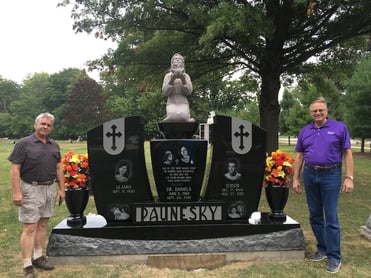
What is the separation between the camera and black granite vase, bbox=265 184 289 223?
17.8 feet

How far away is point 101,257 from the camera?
5.05 meters

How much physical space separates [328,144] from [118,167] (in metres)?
2.86

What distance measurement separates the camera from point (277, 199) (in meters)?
5.47

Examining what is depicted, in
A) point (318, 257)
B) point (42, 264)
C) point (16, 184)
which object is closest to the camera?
point (16, 184)

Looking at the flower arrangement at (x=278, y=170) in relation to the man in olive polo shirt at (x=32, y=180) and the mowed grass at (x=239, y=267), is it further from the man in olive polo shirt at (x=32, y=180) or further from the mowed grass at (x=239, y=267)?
the man in olive polo shirt at (x=32, y=180)

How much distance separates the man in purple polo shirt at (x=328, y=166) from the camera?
4.64 meters

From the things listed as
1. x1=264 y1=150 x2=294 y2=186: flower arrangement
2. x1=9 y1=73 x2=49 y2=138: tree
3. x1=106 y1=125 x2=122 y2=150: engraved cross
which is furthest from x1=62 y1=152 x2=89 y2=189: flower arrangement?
x1=9 y1=73 x2=49 y2=138: tree

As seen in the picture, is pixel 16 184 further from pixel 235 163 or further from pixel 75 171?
pixel 235 163

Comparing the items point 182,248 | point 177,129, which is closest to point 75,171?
point 177,129

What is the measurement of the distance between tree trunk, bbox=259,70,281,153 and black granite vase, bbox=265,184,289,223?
5.22 meters

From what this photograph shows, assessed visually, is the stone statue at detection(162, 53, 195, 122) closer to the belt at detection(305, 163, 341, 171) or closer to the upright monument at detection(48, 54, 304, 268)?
the upright monument at detection(48, 54, 304, 268)

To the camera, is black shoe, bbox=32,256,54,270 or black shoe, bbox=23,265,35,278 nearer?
black shoe, bbox=23,265,35,278

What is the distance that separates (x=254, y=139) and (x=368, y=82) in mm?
18068

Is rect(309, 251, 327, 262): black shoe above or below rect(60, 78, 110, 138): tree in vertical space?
below
